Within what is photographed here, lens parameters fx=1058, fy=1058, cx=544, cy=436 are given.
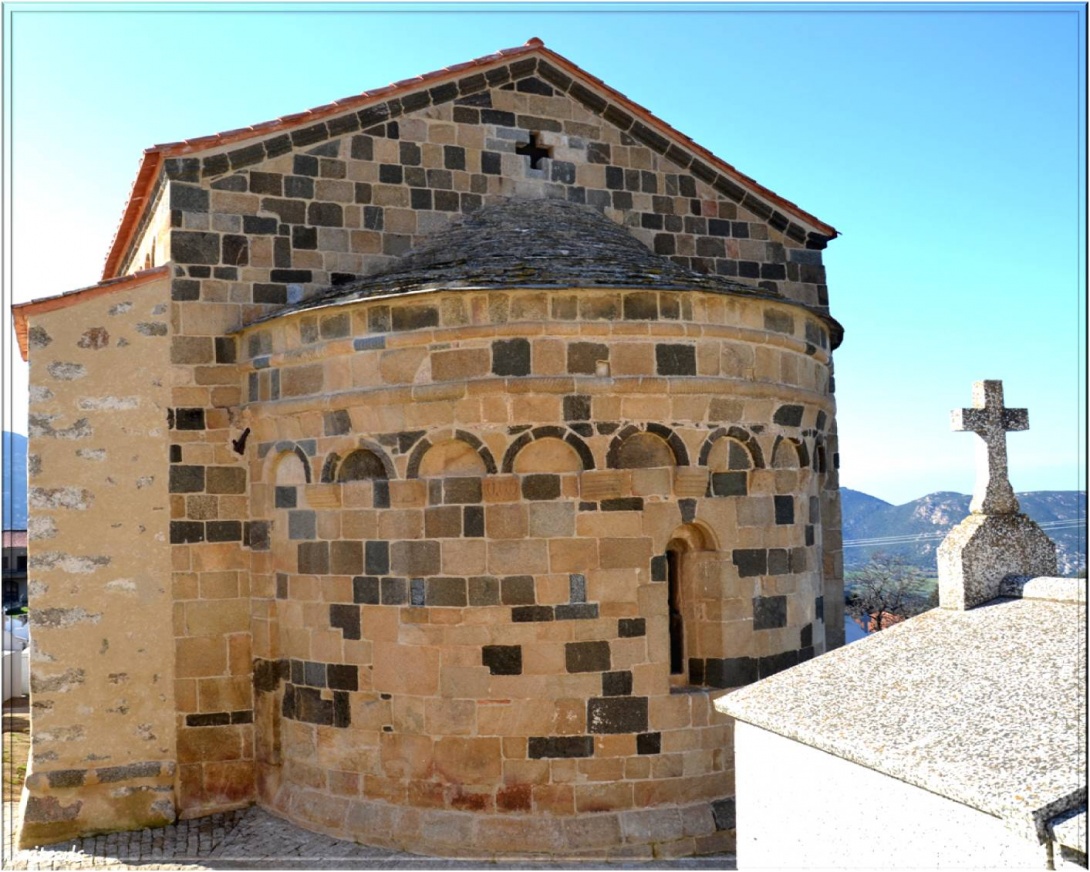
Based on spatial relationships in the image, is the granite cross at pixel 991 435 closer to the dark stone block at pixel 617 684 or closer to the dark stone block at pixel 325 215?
the dark stone block at pixel 617 684

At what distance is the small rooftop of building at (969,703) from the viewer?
344cm

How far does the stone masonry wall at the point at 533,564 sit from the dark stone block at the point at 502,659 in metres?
0.02

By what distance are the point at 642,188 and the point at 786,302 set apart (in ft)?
9.13

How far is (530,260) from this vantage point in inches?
328

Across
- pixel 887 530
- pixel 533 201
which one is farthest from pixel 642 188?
pixel 887 530

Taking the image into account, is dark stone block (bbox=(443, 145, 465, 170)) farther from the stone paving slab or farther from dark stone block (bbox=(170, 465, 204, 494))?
the stone paving slab

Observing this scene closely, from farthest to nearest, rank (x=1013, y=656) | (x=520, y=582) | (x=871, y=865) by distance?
(x=520, y=582)
(x=1013, y=656)
(x=871, y=865)

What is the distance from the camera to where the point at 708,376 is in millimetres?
8070

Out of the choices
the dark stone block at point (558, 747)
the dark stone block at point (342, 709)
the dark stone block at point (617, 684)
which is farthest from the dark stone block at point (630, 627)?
the dark stone block at point (342, 709)

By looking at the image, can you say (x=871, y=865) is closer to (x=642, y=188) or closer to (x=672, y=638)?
(x=672, y=638)

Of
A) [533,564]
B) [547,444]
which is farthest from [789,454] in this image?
[533,564]

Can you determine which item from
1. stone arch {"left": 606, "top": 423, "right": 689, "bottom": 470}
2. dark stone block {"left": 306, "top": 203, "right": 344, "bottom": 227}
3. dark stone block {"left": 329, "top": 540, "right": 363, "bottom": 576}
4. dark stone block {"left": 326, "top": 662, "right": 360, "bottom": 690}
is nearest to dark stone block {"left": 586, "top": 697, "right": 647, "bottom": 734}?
stone arch {"left": 606, "top": 423, "right": 689, "bottom": 470}

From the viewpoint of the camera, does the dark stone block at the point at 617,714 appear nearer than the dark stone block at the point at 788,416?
Yes

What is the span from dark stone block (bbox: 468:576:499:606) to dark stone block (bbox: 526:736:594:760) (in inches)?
40.7
